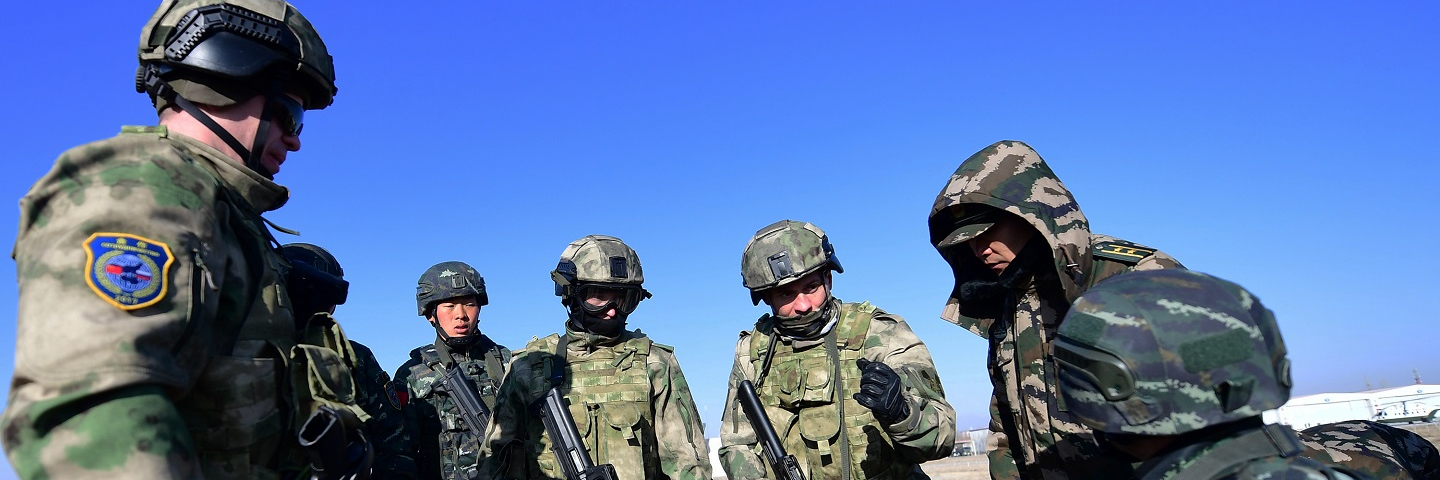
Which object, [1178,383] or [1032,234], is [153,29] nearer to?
[1178,383]

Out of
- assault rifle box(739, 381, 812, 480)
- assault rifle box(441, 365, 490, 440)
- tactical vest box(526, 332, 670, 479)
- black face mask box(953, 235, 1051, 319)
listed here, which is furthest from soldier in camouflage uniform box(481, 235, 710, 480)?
black face mask box(953, 235, 1051, 319)

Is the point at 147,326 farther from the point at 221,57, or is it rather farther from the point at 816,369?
the point at 816,369

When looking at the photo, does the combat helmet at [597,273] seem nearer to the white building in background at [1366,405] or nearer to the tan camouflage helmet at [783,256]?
the tan camouflage helmet at [783,256]

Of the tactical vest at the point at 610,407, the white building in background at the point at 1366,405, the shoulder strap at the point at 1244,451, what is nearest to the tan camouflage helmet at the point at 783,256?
the tactical vest at the point at 610,407

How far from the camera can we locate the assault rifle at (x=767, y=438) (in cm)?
569

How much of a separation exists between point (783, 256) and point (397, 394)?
3.47 meters

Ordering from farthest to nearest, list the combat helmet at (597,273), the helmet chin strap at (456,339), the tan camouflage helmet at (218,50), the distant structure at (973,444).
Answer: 1. the distant structure at (973,444)
2. the helmet chin strap at (456,339)
3. the combat helmet at (597,273)
4. the tan camouflage helmet at (218,50)

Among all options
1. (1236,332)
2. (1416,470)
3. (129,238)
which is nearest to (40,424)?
(129,238)

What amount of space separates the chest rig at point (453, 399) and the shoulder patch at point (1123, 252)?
5487 mm

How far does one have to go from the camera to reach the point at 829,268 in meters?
6.54

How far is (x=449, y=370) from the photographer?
847 centimetres

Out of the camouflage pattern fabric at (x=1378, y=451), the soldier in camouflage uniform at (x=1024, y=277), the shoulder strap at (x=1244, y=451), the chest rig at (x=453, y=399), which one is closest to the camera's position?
the shoulder strap at (x=1244, y=451)

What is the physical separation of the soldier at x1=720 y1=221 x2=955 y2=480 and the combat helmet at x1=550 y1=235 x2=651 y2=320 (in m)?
1.23

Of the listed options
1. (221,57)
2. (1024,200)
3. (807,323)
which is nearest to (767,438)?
(807,323)
